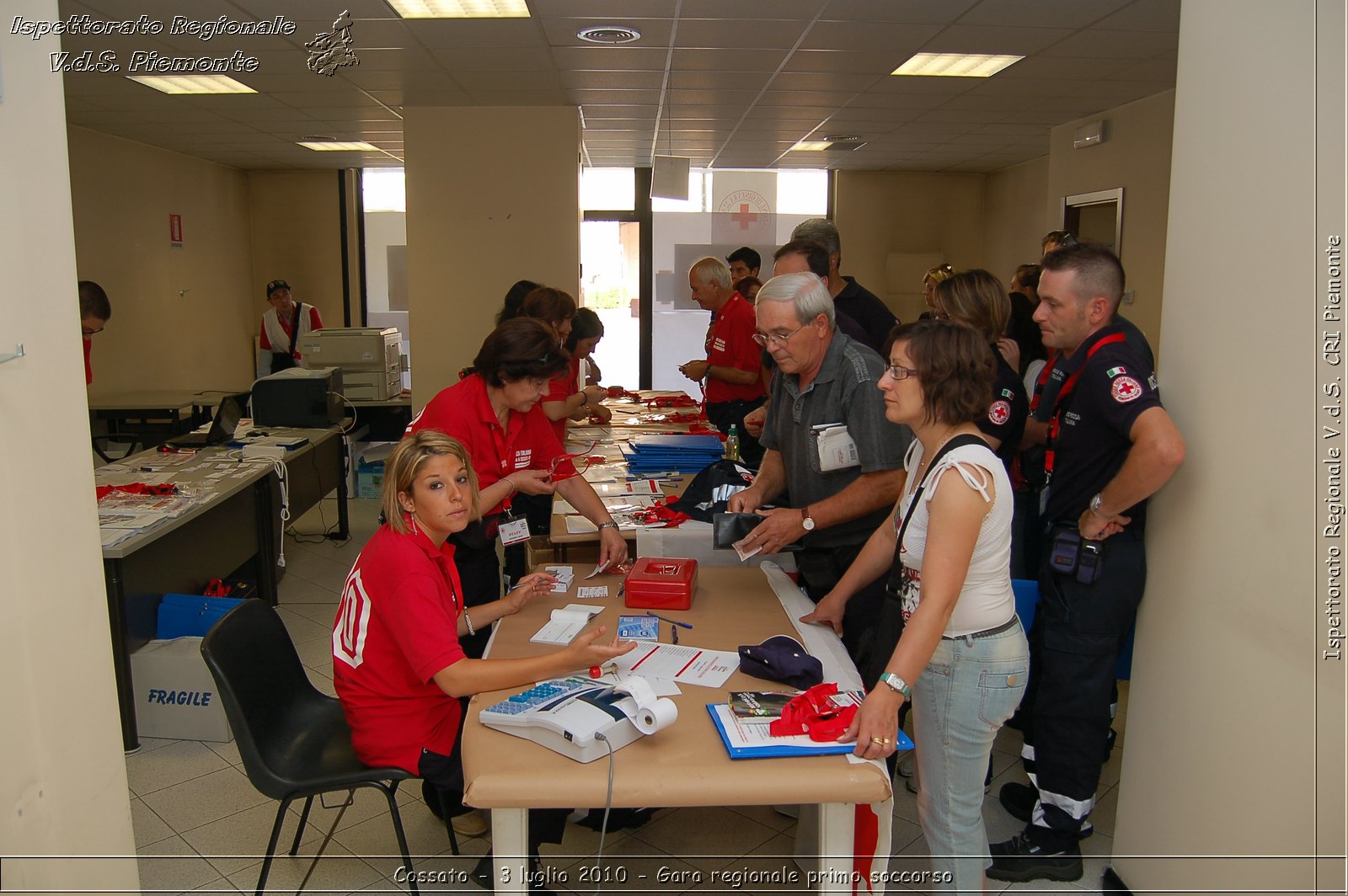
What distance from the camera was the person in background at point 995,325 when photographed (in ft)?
9.89

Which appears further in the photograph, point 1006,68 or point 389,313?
point 389,313

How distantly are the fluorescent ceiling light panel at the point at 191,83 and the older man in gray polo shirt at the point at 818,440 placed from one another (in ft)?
18.0

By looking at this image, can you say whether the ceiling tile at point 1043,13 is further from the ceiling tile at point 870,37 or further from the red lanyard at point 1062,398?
the red lanyard at point 1062,398

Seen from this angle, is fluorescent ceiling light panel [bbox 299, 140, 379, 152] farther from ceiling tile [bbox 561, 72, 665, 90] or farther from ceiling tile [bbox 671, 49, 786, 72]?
ceiling tile [bbox 671, 49, 786, 72]

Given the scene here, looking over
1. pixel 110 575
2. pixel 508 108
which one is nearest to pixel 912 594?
pixel 110 575

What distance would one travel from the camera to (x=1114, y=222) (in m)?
7.68

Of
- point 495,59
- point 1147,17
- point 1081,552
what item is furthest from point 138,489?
point 1147,17

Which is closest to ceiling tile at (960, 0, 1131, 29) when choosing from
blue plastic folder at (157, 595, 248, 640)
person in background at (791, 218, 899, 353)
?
person in background at (791, 218, 899, 353)

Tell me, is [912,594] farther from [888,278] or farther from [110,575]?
[888,278]

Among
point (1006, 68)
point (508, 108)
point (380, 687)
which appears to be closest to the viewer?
point (380, 687)

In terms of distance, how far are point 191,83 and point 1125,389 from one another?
669 centimetres

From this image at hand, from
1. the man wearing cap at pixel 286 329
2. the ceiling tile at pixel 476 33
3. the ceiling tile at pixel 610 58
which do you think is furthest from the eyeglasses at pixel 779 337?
the man wearing cap at pixel 286 329

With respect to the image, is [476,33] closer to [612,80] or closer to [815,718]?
[612,80]

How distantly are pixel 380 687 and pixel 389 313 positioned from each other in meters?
10.1
